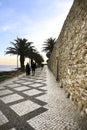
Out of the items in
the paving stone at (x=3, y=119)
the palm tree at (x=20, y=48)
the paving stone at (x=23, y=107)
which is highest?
the palm tree at (x=20, y=48)

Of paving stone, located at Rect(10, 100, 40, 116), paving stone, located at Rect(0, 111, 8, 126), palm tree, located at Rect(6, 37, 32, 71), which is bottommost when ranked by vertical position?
paving stone, located at Rect(0, 111, 8, 126)

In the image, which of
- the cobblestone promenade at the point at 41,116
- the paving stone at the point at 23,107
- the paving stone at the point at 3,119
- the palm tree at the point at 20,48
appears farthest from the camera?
the palm tree at the point at 20,48

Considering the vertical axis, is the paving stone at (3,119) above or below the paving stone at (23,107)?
below

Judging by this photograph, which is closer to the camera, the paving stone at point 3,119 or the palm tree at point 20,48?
the paving stone at point 3,119

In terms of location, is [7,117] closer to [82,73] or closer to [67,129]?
[67,129]

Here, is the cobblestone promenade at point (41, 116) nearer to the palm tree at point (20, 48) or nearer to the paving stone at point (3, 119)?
the paving stone at point (3, 119)

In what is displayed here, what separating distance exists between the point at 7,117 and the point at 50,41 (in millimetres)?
26634

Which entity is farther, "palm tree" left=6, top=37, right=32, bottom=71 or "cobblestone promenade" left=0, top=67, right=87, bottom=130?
"palm tree" left=6, top=37, right=32, bottom=71

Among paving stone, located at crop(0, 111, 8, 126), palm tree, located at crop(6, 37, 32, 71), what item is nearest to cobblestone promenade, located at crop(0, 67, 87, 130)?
paving stone, located at crop(0, 111, 8, 126)

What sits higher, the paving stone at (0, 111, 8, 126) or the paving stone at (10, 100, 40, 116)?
the paving stone at (10, 100, 40, 116)

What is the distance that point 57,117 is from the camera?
10.4ft

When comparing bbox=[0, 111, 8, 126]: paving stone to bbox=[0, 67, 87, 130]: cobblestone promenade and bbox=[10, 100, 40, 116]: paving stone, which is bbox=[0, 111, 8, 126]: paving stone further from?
bbox=[10, 100, 40, 116]: paving stone

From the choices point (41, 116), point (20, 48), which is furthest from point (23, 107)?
point (20, 48)

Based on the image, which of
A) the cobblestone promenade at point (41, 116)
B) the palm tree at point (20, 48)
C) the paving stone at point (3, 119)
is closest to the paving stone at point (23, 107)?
the cobblestone promenade at point (41, 116)
